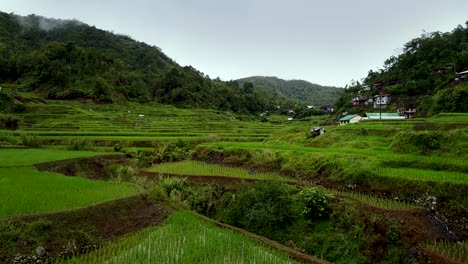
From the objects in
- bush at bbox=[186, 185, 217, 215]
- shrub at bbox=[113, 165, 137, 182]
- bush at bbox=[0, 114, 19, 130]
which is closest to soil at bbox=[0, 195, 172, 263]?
bush at bbox=[186, 185, 217, 215]

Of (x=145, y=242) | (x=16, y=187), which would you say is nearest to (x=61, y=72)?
(x=16, y=187)

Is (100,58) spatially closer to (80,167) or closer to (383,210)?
(80,167)

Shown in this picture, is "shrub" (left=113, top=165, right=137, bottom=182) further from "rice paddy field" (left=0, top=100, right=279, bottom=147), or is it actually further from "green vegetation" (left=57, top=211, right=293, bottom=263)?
"rice paddy field" (left=0, top=100, right=279, bottom=147)

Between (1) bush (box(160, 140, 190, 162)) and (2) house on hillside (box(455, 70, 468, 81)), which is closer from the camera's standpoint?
(1) bush (box(160, 140, 190, 162))

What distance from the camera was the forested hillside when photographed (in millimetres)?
67000

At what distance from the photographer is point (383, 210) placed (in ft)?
37.5

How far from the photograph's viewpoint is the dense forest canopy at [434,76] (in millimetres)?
36031

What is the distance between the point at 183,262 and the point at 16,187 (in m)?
7.01

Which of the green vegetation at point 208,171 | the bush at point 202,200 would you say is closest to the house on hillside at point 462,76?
the green vegetation at point 208,171

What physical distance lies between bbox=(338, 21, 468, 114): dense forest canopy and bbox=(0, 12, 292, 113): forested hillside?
123 feet

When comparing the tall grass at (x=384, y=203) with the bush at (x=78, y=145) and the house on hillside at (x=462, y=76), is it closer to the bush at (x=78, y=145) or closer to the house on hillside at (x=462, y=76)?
the bush at (x=78, y=145)

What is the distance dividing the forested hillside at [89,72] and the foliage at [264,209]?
43.4 m

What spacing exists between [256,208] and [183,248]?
5.06 m

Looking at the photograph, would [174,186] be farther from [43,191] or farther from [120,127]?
[120,127]
